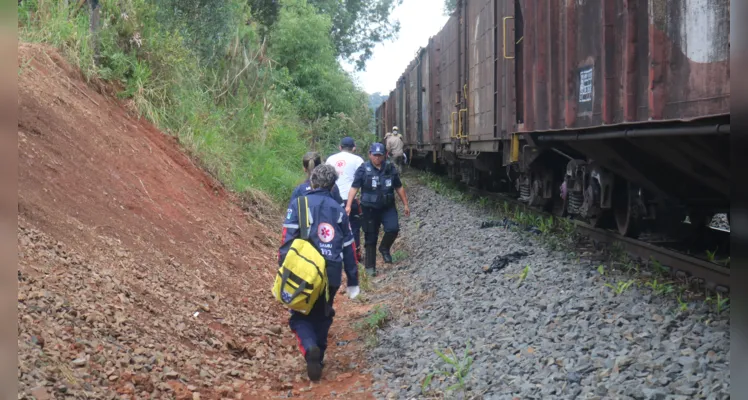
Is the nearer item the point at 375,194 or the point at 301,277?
the point at 301,277

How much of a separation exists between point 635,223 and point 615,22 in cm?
274

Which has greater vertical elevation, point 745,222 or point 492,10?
point 492,10

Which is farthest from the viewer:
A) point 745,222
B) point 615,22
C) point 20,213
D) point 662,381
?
point 615,22

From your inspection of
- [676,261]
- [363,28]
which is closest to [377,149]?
[676,261]

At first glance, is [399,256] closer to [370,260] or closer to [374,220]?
[370,260]

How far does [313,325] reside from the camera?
582 centimetres

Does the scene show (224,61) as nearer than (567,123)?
No

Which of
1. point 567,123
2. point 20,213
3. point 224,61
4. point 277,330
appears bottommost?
point 277,330

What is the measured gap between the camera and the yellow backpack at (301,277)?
210 inches

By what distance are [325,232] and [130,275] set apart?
202 cm

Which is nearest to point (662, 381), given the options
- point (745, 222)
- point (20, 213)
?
point (745, 222)

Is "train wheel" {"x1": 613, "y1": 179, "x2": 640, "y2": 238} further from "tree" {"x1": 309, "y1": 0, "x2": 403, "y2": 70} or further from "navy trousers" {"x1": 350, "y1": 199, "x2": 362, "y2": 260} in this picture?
"tree" {"x1": 309, "y1": 0, "x2": 403, "y2": 70}

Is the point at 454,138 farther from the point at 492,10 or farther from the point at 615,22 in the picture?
the point at 615,22

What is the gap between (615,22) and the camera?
6172 mm
